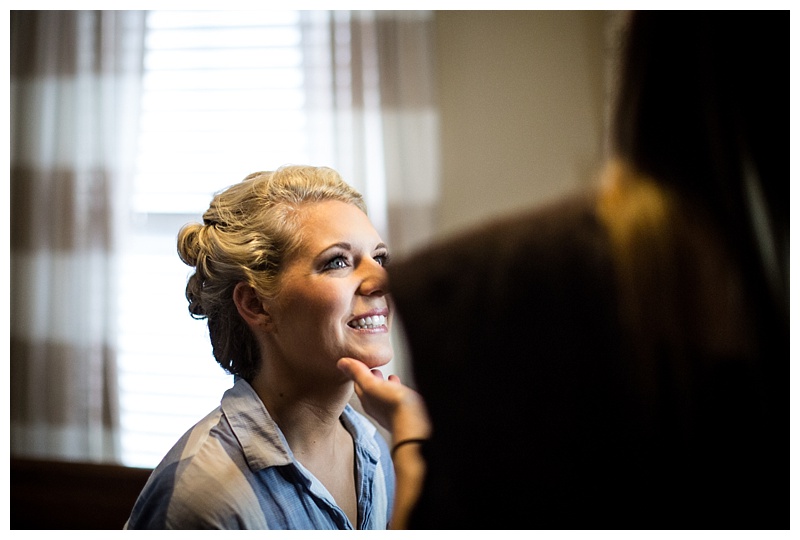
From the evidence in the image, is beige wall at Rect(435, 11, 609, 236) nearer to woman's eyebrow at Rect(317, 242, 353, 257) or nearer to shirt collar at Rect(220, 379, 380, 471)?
woman's eyebrow at Rect(317, 242, 353, 257)

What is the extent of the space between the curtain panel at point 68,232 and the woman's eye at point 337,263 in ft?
1.56

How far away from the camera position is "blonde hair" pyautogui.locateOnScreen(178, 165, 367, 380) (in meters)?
0.66

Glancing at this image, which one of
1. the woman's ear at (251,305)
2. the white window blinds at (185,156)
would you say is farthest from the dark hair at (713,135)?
the white window blinds at (185,156)

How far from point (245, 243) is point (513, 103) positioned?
1.23 ft

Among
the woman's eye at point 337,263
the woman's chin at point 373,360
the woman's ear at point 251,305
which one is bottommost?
the woman's chin at point 373,360

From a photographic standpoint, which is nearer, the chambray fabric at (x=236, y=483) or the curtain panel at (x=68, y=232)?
the chambray fabric at (x=236, y=483)

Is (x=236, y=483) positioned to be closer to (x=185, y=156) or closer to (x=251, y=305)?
(x=251, y=305)

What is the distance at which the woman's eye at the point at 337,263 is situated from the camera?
66 centimetres

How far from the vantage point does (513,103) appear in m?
0.70

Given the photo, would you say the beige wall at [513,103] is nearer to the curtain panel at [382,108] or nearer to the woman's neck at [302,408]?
the curtain panel at [382,108]

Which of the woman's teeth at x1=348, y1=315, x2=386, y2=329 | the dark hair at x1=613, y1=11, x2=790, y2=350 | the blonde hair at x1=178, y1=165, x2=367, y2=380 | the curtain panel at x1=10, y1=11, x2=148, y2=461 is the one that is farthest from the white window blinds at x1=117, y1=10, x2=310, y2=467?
the dark hair at x1=613, y1=11, x2=790, y2=350

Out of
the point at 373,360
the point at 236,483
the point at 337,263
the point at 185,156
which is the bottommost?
the point at 236,483

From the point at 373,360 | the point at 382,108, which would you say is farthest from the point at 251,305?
the point at 382,108
